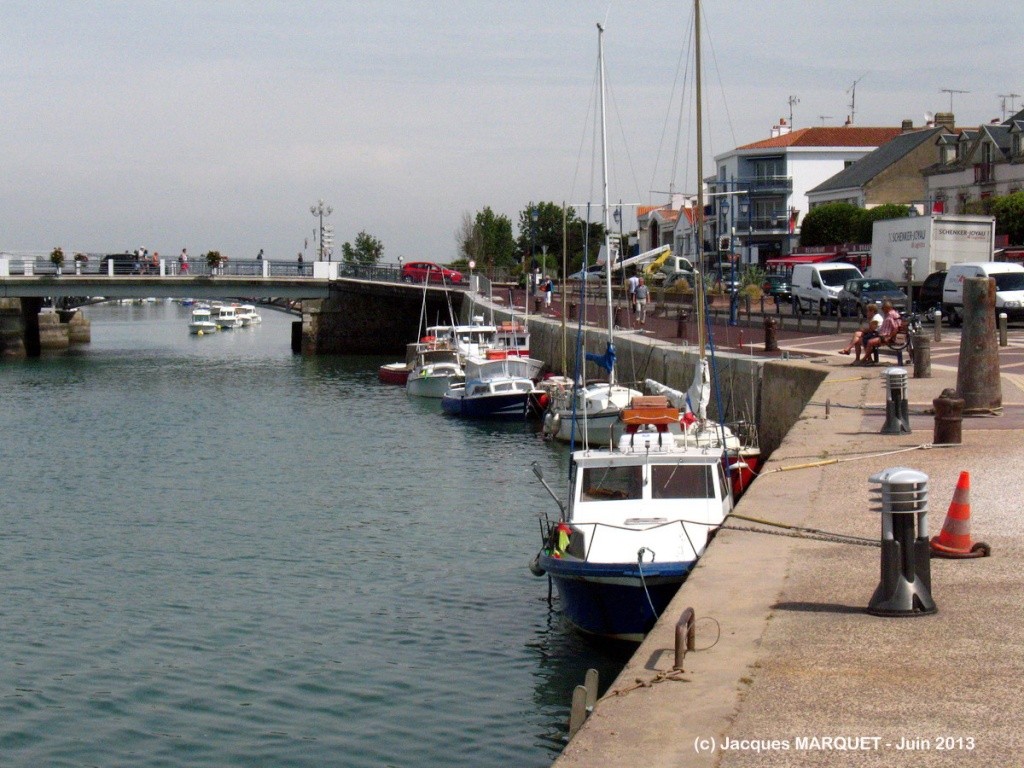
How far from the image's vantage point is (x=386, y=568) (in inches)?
794

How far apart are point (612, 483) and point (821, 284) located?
31874 millimetres

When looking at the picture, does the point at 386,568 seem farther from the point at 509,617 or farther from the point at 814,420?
the point at 814,420

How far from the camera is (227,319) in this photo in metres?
125

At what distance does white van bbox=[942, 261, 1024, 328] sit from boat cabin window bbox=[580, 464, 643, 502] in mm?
23629

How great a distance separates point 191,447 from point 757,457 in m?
19.1

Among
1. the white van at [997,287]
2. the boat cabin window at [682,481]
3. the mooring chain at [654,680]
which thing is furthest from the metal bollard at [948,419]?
the white van at [997,287]

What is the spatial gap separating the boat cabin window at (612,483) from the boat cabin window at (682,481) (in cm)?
20

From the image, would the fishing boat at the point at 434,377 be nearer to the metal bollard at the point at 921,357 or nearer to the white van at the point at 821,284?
the white van at the point at 821,284

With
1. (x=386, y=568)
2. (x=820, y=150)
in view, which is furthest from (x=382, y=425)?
(x=820, y=150)

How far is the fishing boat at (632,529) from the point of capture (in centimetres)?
1411

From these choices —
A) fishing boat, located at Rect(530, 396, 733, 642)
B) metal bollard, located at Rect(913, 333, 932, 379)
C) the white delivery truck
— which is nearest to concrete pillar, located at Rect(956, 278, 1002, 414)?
metal bollard, located at Rect(913, 333, 932, 379)

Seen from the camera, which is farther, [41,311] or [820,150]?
[820,150]

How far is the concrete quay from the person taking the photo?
7652 mm

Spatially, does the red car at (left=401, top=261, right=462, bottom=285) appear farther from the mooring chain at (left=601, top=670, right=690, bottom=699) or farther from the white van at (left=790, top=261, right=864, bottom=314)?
the mooring chain at (left=601, top=670, right=690, bottom=699)
